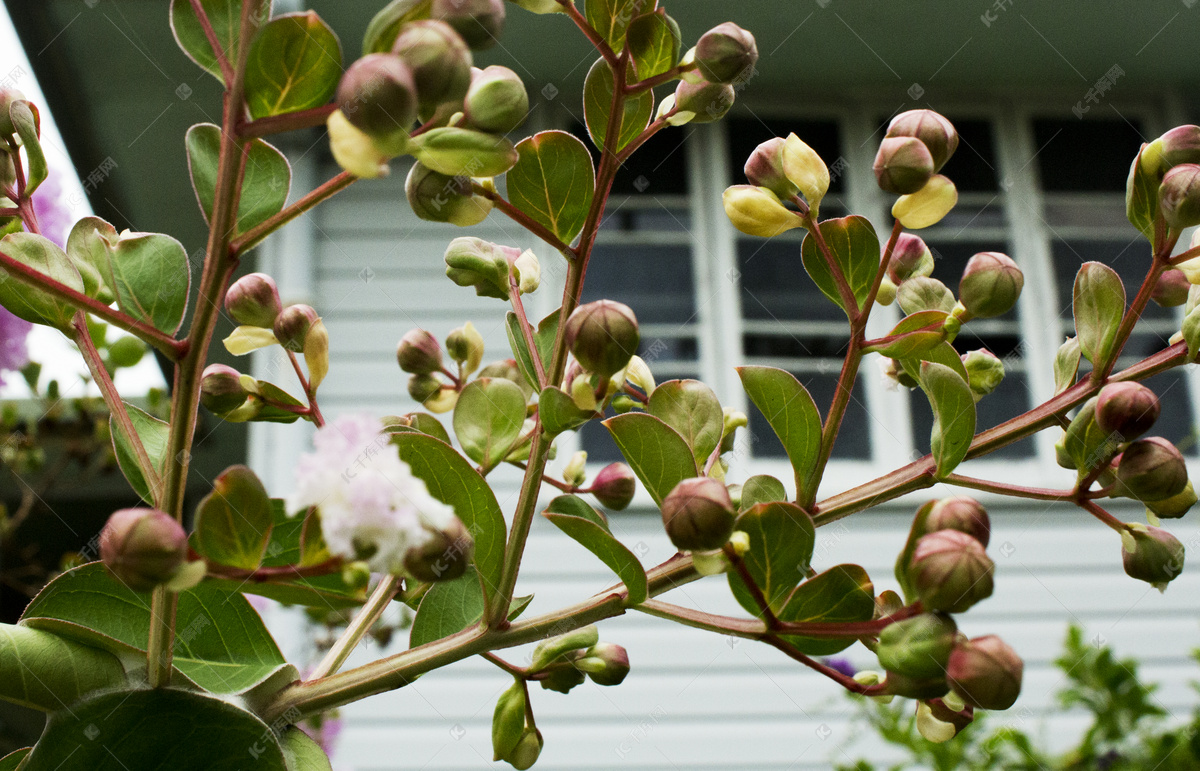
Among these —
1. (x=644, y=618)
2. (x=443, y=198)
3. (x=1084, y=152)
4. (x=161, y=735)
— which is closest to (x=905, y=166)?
(x=443, y=198)

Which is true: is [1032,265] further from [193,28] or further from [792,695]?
[193,28]

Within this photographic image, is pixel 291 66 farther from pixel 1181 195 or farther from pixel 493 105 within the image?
pixel 1181 195

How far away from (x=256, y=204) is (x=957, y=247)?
9.08 ft

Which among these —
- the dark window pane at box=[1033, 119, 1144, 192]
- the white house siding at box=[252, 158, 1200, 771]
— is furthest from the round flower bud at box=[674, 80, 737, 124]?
the dark window pane at box=[1033, 119, 1144, 192]

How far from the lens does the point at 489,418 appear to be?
0.28 metres

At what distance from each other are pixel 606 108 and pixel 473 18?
8 centimetres

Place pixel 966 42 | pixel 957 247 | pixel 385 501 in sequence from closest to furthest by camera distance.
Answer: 1. pixel 385 501
2. pixel 966 42
3. pixel 957 247

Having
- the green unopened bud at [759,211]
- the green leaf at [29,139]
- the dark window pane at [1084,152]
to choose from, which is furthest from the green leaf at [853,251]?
the dark window pane at [1084,152]

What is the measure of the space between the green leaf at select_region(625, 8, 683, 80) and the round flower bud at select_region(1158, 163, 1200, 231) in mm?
136

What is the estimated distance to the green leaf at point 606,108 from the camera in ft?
0.87

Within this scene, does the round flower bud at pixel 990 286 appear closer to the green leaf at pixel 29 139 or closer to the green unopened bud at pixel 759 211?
the green unopened bud at pixel 759 211

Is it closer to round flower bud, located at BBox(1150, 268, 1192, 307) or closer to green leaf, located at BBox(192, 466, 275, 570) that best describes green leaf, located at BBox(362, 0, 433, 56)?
green leaf, located at BBox(192, 466, 275, 570)

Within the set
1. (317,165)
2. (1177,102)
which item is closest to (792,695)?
(317,165)

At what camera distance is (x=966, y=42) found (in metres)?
2.48
